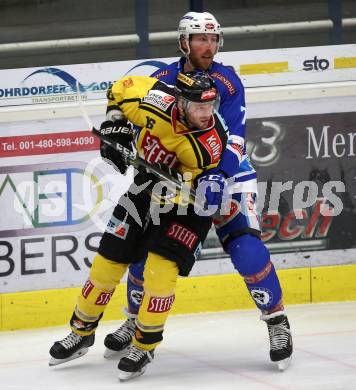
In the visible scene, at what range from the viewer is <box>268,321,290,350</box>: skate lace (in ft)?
16.6

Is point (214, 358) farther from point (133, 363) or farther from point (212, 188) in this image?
point (212, 188)

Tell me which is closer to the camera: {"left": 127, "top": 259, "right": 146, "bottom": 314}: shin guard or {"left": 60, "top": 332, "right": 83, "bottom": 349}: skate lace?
{"left": 60, "top": 332, "right": 83, "bottom": 349}: skate lace

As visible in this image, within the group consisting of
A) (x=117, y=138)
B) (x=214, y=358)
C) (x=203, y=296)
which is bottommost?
(x=203, y=296)

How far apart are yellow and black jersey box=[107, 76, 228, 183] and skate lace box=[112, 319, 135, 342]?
33.2 inches

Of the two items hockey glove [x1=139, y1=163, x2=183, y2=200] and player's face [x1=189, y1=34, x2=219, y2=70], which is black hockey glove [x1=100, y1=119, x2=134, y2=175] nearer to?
hockey glove [x1=139, y1=163, x2=183, y2=200]

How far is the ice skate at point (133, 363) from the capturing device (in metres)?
4.92

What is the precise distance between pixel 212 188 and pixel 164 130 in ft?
1.00

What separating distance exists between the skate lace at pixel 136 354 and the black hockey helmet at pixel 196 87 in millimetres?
1034

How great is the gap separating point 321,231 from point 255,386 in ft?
6.32

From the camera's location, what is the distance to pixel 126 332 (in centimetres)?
544

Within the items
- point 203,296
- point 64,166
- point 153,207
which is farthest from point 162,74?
point 203,296

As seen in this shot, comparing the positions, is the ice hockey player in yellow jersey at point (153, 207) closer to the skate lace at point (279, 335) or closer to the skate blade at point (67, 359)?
the skate blade at point (67, 359)

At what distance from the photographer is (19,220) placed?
20.0 feet

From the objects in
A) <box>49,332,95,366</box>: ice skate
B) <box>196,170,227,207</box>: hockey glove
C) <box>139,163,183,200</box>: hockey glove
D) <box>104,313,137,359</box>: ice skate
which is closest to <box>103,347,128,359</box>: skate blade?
<box>104,313,137,359</box>: ice skate
